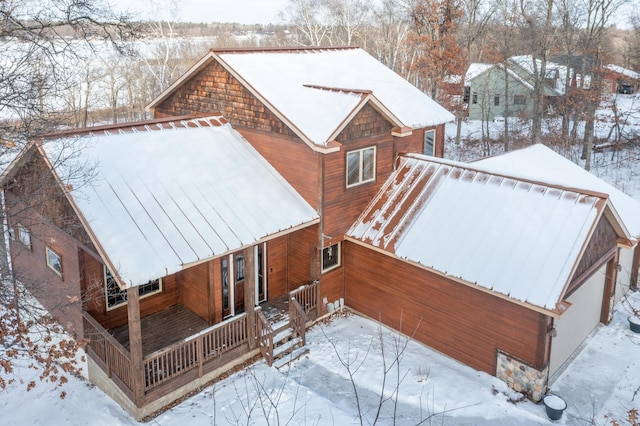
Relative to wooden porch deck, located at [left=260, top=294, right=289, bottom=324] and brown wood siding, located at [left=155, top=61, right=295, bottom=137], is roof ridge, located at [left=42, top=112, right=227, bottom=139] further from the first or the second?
wooden porch deck, located at [left=260, top=294, right=289, bottom=324]

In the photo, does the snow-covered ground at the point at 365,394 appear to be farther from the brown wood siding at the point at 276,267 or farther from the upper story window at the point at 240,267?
the upper story window at the point at 240,267

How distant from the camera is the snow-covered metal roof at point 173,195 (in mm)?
10446

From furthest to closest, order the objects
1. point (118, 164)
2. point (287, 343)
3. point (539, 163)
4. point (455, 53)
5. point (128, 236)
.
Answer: point (455, 53) < point (539, 163) < point (287, 343) < point (118, 164) < point (128, 236)

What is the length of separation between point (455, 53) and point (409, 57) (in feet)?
46.0

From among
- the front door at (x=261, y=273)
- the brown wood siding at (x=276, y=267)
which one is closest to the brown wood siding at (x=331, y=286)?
the brown wood siding at (x=276, y=267)

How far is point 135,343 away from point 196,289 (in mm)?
3041

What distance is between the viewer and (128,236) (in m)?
10.5

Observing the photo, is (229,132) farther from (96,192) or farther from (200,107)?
(96,192)

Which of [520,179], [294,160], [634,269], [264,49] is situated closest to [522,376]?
[520,179]

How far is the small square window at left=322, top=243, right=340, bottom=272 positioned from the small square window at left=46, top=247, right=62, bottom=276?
21.4ft

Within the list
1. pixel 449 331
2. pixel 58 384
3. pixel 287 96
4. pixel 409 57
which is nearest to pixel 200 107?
pixel 287 96

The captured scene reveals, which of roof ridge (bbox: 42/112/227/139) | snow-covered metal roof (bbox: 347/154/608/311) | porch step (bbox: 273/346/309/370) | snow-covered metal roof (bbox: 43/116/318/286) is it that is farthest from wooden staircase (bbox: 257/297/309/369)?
roof ridge (bbox: 42/112/227/139)

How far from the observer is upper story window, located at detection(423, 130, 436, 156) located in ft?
60.2

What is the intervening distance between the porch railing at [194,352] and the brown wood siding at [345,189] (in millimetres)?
3256
